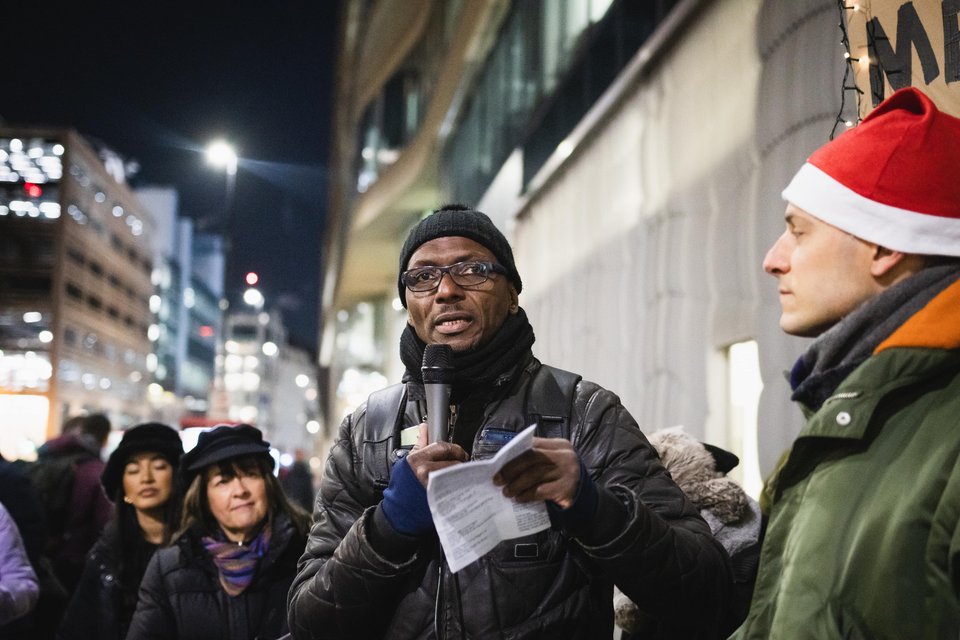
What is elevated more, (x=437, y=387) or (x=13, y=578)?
(x=437, y=387)

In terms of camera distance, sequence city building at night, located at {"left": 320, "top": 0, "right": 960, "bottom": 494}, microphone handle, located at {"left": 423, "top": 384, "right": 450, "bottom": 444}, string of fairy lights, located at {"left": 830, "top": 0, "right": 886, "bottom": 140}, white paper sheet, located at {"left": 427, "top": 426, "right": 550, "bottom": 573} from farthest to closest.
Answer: city building at night, located at {"left": 320, "top": 0, "right": 960, "bottom": 494}
string of fairy lights, located at {"left": 830, "top": 0, "right": 886, "bottom": 140}
microphone handle, located at {"left": 423, "top": 384, "right": 450, "bottom": 444}
white paper sheet, located at {"left": 427, "top": 426, "right": 550, "bottom": 573}

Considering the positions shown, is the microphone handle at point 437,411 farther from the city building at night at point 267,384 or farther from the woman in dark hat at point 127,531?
Answer: the city building at night at point 267,384

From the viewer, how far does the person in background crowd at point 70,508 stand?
7.43 m

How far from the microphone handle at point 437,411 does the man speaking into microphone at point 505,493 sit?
0.05 feet

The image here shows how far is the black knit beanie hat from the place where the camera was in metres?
2.99

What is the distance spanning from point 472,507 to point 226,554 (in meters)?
2.95

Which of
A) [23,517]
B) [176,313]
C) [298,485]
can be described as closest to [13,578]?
[23,517]

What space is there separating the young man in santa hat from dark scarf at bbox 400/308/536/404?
32.4 inches

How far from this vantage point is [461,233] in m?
2.99

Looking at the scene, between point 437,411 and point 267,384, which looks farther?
point 267,384

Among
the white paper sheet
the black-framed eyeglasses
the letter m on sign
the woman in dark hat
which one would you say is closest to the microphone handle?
the white paper sheet

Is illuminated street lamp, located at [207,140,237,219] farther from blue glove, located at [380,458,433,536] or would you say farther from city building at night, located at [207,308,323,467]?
city building at night, located at [207,308,323,467]

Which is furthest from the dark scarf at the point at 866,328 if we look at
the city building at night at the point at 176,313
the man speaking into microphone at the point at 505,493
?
the city building at night at the point at 176,313

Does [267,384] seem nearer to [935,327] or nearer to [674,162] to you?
[674,162]
